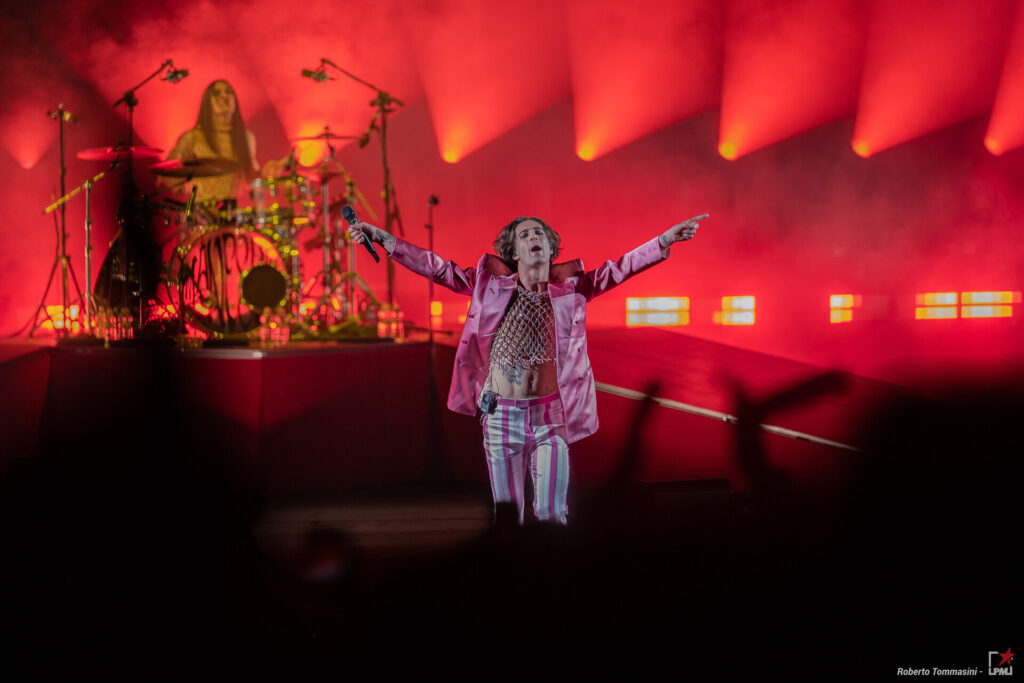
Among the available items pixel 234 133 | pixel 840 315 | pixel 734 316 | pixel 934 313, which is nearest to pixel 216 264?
pixel 234 133

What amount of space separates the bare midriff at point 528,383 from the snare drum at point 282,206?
3337mm

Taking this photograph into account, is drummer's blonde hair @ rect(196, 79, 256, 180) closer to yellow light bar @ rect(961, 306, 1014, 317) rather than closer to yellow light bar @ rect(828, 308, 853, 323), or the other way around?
yellow light bar @ rect(828, 308, 853, 323)

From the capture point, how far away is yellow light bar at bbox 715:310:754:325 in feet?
21.2

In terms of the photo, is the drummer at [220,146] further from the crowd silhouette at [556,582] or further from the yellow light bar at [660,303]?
the yellow light bar at [660,303]

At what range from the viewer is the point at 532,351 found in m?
2.66

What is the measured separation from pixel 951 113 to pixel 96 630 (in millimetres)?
6827

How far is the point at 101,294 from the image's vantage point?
4.89 metres

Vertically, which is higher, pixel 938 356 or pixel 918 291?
pixel 918 291

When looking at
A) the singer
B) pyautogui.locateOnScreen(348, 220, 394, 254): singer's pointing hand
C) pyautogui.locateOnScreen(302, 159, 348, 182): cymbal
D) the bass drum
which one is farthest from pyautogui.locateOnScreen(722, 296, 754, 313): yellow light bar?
pyautogui.locateOnScreen(348, 220, 394, 254): singer's pointing hand

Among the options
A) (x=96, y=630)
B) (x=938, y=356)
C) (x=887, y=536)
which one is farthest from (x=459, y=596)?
(x=938, y=356)

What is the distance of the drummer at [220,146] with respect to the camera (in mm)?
5297

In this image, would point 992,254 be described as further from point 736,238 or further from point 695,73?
point 695,73

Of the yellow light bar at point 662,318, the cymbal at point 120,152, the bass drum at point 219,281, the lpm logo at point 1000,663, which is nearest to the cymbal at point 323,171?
the bass drum at point 219,281

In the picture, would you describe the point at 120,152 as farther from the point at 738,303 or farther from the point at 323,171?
the point at 738,303
